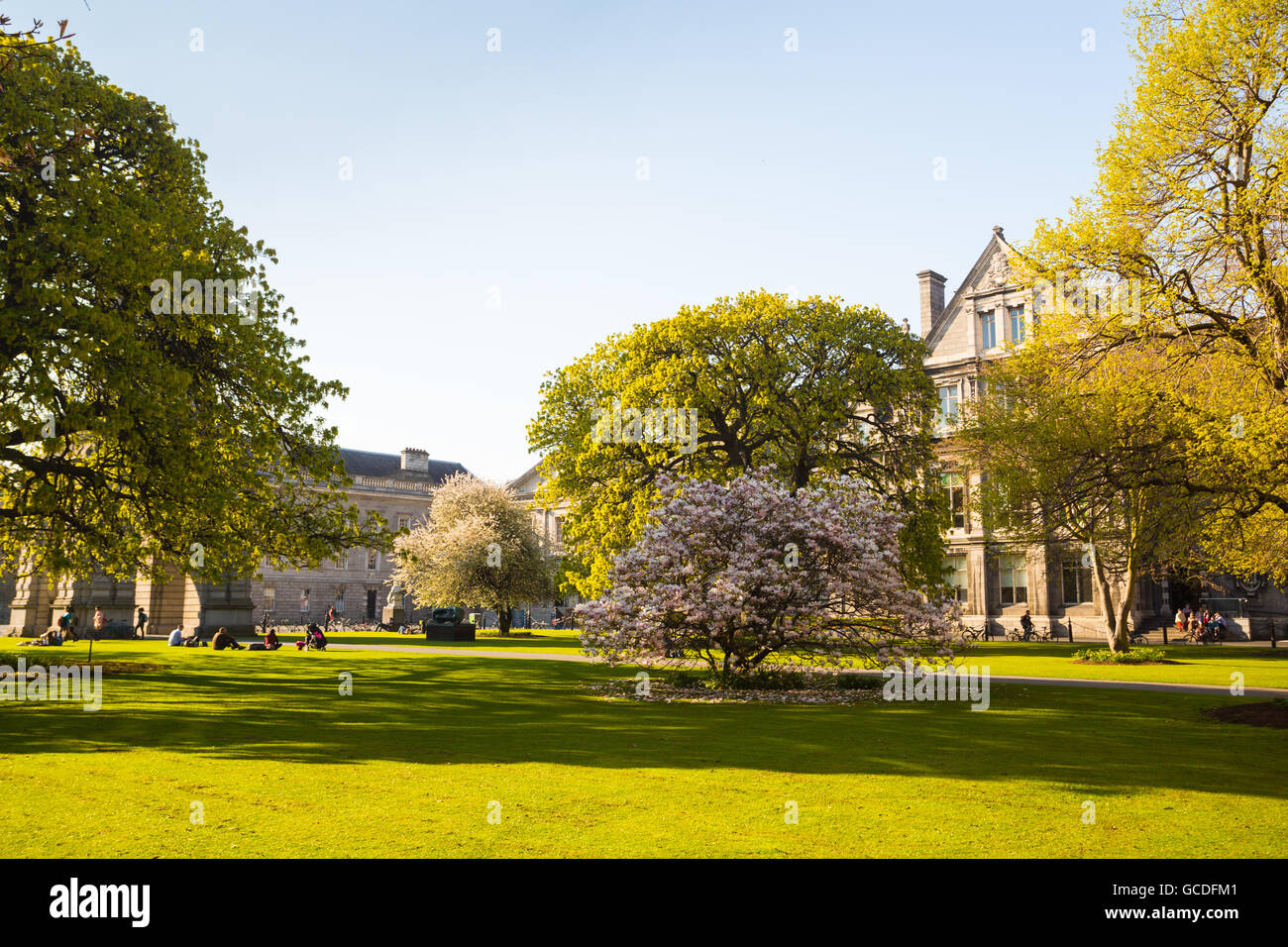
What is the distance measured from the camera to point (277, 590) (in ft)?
270

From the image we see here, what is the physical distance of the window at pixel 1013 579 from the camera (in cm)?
5391

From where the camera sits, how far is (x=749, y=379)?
106 ft

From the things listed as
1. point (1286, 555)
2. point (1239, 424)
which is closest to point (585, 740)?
point (1239, 424)

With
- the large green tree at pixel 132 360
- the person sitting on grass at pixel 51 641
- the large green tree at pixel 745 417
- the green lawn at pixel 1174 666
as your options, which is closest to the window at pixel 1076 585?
the green lawn at pixel 1174 666

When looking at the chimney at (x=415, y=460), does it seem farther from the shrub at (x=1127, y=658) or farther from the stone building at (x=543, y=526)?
the shrub at (x=1127, y=658)

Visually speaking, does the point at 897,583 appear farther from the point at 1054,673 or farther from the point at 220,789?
the point at 220,789

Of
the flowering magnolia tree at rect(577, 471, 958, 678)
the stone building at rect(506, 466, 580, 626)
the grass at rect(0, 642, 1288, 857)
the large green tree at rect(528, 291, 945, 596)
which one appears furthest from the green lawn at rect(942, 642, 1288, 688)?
the stone building at rect(506, 466, 580, 626)

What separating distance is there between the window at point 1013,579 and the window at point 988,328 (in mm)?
12848

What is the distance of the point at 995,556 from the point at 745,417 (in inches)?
1164

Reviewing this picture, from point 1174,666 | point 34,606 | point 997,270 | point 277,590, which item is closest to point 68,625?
point 34,606

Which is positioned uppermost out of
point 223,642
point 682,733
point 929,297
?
point 929,297

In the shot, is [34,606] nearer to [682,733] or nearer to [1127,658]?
[682,733]

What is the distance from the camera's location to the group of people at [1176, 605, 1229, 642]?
43219mm

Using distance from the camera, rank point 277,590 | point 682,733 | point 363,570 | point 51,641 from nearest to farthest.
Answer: point 682,733 < point 51,641 < point 277,590 < point 363,570
